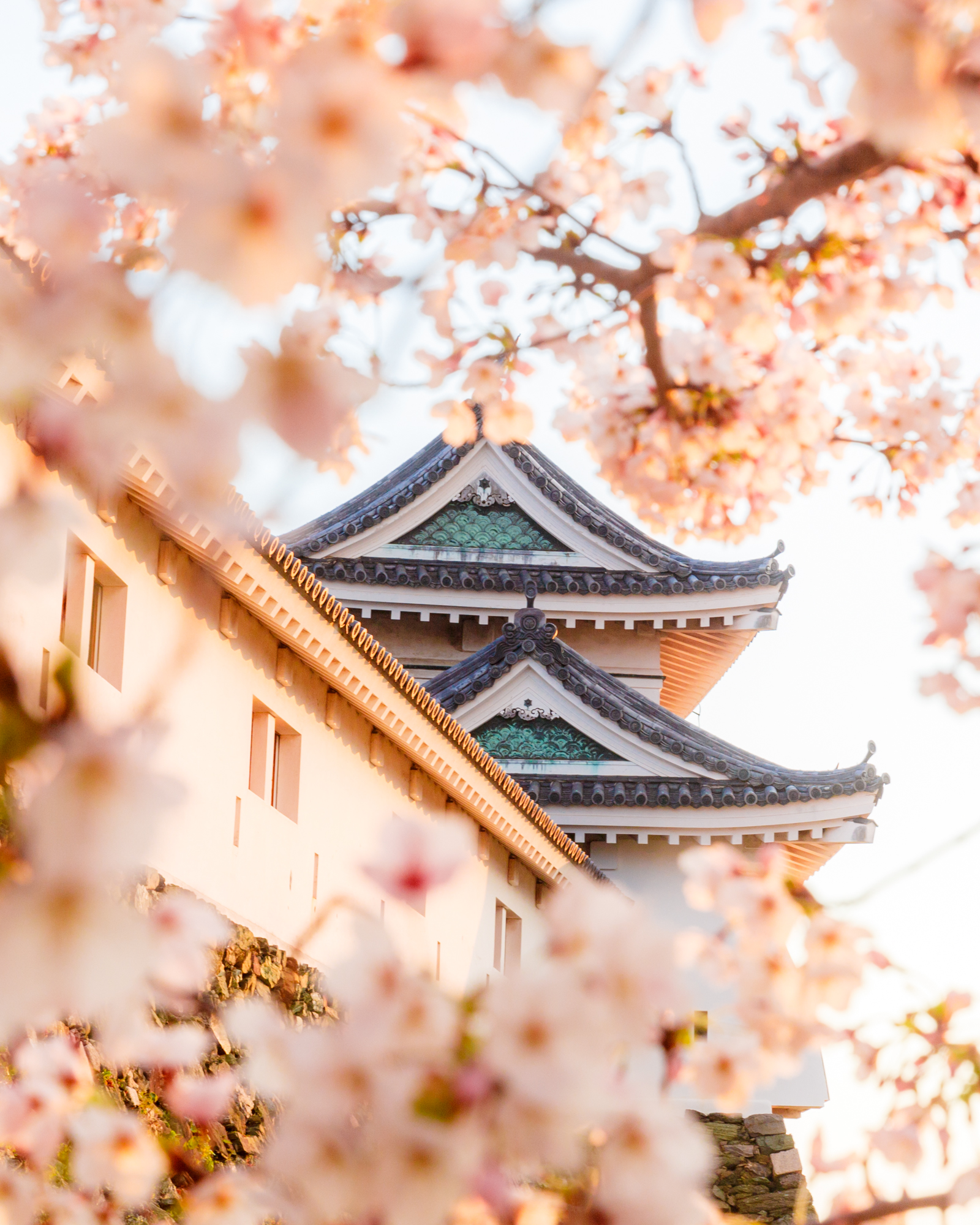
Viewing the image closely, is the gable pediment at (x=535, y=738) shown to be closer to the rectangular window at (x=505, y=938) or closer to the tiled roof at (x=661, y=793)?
the tiled roof at (x=661, y=793)

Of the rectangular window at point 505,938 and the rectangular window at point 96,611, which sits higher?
the rectangular window at point 96,611

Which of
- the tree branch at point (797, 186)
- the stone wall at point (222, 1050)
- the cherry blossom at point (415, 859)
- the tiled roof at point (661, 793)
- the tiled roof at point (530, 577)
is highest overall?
the tiled roof at point (530, 577)

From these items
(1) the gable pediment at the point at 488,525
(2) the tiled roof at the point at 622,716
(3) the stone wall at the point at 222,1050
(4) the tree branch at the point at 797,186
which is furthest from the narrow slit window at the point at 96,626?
(1) the gable pediment at the point at 488,525

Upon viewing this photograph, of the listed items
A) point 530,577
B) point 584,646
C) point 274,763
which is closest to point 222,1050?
point 274,763

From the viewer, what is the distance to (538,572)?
1655cm

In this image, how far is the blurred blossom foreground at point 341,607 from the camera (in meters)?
1.00

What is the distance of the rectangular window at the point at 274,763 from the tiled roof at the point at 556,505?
762 cm

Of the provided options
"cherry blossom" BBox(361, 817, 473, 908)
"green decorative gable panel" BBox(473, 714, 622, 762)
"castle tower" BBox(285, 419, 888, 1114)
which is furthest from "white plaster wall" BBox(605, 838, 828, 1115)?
"cherry blossom" BBox(361, 817, 473, 908)

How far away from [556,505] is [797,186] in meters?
14.4

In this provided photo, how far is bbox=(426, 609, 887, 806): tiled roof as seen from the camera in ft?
46.4

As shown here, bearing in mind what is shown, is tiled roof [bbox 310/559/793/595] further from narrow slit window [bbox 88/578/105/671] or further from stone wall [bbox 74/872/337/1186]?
narrow slit window [bbox 88/578/105/671]

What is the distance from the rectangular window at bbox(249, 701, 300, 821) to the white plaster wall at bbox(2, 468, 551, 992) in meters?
0.07

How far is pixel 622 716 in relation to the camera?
14.6 m

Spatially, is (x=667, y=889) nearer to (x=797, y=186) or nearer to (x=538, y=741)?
(x=538, y=741)
